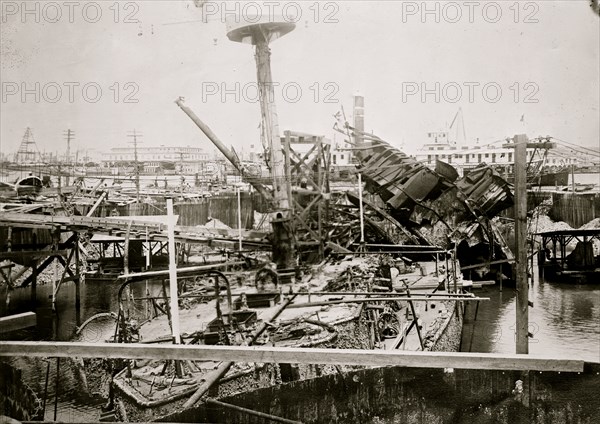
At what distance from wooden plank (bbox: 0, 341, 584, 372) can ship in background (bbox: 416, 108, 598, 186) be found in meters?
10.2

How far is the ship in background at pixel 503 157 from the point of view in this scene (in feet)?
73.0

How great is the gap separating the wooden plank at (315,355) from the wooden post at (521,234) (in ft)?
11.0

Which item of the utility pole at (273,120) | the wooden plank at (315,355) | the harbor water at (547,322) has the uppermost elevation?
the utility pole at (273,120)

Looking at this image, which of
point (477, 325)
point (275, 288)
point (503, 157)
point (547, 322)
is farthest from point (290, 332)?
point (503, 157)

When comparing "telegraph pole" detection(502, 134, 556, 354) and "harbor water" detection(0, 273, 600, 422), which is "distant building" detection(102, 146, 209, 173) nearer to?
"harbor water" detection(0, 273, 600, 422)

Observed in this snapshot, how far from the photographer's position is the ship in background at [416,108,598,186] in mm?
22250

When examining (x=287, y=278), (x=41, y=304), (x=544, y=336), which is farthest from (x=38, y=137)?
(x=544, y=336)

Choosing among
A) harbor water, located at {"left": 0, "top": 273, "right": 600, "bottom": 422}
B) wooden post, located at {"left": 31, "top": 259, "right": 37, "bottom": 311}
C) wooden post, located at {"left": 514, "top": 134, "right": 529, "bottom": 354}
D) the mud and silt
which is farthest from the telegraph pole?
wooden post, located at {"left": 31, "top": 259, "right": 37, "bottom": 311}

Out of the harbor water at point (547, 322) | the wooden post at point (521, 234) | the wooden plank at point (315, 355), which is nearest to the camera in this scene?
the wooden plank at point (315, 355)

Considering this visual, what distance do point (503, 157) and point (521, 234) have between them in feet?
90.8

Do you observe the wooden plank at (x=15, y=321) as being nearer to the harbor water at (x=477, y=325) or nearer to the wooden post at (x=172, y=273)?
the wooden post at (x=172, y=273)

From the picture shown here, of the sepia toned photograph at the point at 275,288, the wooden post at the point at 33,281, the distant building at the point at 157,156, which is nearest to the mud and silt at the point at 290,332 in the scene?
the sepia toned photograph at the point at 275,288

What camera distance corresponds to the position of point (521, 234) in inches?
251

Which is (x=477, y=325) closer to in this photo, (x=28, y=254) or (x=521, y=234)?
(x=521, y=234)
